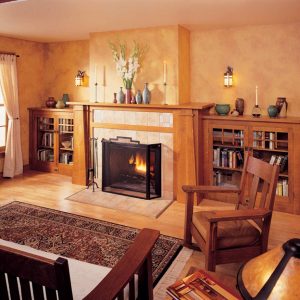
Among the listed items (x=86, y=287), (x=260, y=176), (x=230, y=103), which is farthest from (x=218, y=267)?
(x=230, y=103)

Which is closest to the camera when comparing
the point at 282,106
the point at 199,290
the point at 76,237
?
the point at 199,290

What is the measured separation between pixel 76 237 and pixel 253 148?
2.54 meters

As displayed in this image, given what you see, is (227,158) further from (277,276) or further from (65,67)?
(277,276)

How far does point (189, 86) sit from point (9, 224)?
3156 mm

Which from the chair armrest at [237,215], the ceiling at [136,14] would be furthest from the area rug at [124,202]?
the ceiling at [136,14]

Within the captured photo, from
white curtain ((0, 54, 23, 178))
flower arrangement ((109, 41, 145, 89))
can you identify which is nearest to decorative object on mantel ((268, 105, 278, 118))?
flower arrangement ((109, 41, 145, 89))

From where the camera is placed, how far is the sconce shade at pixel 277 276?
901 millimetres

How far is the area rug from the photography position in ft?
14.3

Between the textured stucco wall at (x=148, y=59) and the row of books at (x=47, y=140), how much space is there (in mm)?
1483

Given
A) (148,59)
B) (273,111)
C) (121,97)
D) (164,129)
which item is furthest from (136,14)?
(273,111)

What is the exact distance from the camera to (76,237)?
11.7ft

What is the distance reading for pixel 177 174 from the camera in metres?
4.78

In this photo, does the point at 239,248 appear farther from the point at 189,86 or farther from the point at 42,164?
the point at 42,164

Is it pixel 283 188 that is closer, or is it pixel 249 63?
pixel 283 188
